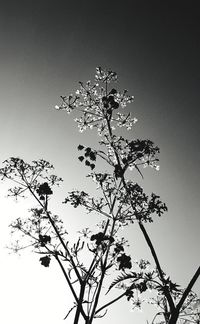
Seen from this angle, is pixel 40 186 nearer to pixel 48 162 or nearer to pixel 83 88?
pixel 48 162

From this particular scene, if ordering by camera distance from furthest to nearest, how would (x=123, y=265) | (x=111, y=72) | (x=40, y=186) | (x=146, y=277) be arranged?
(x=111, y=72) < (x=40, y=186) < (x=123, y=265) < (x=146, y=277)

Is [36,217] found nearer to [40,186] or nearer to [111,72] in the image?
[40,186]

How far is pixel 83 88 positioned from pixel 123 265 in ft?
17.7

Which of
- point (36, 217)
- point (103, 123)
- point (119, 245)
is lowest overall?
point (119, 245)

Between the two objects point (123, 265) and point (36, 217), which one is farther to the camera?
point (36, 217)

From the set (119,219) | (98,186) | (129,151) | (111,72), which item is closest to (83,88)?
(111,72)

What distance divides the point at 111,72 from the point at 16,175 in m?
4.38

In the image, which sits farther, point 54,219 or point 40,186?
point 54,219

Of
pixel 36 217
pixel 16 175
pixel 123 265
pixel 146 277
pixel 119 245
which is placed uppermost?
pixel 16 175

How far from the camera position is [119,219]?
9.47 m

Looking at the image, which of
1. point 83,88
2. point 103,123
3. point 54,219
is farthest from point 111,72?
point 54,219

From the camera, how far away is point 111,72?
998 cm

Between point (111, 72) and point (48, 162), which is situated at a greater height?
point (111, 72)

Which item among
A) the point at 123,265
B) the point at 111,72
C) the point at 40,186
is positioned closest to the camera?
the point at 123,265
